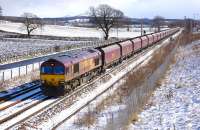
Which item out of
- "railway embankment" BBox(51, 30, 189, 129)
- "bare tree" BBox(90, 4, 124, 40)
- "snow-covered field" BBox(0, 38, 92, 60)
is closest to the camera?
"railway embankment" BBox(51, 30, 189, 129)

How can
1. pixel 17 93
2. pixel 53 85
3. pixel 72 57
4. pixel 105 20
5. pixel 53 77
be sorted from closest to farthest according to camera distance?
pixel 53 85, pixel 53 77, pixel 17 93, pixel 72 57, pixel 105 20

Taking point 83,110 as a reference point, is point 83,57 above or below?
above

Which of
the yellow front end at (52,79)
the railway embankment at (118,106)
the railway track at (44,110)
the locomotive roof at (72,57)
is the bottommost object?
the railway track at (44,110)

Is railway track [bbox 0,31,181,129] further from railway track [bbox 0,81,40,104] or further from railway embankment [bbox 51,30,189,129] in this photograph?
railway track [bbox 0,81,40,104]

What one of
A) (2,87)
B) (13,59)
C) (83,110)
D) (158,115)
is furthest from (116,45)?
(158,115)

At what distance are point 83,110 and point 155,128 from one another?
23.6ft

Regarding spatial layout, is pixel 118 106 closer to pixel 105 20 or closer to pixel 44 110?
pixel 44 110

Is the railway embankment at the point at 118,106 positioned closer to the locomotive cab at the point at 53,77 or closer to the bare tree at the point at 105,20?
the locomotive cab at the point at 53,77

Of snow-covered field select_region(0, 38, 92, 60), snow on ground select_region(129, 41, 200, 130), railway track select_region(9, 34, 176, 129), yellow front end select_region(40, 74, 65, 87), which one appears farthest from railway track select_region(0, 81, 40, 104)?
snow-covered field select_region(0, 38, 92, 60)

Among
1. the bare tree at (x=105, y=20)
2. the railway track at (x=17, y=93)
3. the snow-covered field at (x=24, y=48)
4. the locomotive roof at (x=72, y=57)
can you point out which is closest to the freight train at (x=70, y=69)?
the locomotive roof at (x=72, y=57)

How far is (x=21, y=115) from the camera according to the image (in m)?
23.1

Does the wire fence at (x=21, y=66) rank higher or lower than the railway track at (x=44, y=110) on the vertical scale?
higher

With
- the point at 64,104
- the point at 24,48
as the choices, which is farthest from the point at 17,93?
the point at 24,48

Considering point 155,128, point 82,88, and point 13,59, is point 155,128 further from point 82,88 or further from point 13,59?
point 13,59
